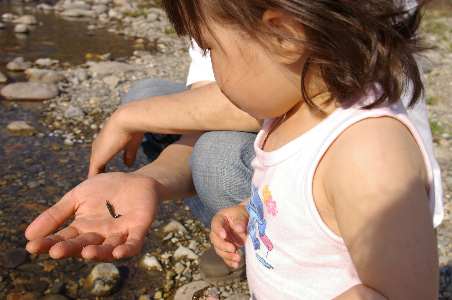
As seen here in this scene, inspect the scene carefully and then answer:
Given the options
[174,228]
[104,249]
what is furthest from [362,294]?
[174,228]

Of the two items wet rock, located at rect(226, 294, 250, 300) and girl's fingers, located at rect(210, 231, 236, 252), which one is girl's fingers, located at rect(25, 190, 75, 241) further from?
wet rock, located at rect(226, 294, 250, 300)

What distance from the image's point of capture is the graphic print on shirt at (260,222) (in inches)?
54.3

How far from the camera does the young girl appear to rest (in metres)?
1.04

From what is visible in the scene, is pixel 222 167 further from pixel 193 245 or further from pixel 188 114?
pixel 193 245

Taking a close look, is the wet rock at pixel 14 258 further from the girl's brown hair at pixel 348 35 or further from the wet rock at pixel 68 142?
the girl's brown hair at pixel 348 35

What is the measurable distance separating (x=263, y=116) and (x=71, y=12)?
583 centimetres

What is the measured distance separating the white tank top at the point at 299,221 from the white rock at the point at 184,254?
2.96 ft

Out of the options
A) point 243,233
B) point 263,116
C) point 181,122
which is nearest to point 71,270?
point 181,122

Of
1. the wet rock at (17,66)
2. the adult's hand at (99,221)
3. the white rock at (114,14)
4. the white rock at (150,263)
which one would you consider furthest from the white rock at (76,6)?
the adult's hand at (99,221)

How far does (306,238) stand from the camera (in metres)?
1.27

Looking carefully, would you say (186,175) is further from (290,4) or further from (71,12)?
(71,12)

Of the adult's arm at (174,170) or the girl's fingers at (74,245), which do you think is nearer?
the girl's fingers at (74,245)

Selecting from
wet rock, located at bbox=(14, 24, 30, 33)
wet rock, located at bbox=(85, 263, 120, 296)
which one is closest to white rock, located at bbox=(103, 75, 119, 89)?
wet rock, located at bbox=(14, 24, 30, 33)

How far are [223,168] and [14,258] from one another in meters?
1.00
